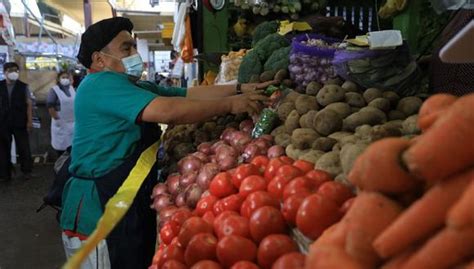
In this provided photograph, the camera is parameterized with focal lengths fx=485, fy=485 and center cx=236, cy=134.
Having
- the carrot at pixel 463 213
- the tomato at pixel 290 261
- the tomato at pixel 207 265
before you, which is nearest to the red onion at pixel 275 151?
the tomato at pixel 207 265

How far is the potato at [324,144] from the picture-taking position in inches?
94.7

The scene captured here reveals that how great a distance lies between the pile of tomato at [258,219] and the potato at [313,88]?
3.28ft

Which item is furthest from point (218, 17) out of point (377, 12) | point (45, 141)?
point (45, 141)

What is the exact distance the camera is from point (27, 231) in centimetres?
607

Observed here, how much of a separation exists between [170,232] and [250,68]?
2144 mm

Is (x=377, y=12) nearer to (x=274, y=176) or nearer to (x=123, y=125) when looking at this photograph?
(x=123, y=125)

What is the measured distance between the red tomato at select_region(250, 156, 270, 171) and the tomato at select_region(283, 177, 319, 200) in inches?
18.2

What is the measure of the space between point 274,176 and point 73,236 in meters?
1.64

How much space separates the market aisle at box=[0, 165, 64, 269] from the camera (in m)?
5.12

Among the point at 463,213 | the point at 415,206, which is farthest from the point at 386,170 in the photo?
the point at 463,213

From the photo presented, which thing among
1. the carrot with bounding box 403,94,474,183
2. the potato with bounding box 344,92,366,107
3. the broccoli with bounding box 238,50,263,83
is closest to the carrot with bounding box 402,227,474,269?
the carrot with bounding box 403,94,474,183

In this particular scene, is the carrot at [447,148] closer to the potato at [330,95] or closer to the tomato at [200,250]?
the tomato at [200,250]

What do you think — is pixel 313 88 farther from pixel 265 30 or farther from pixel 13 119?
pixel 13 119

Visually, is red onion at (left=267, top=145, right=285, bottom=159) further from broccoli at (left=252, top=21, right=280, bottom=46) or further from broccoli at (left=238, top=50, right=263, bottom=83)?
broccoli at (left=252, top=21, right=280, bottom=46)
